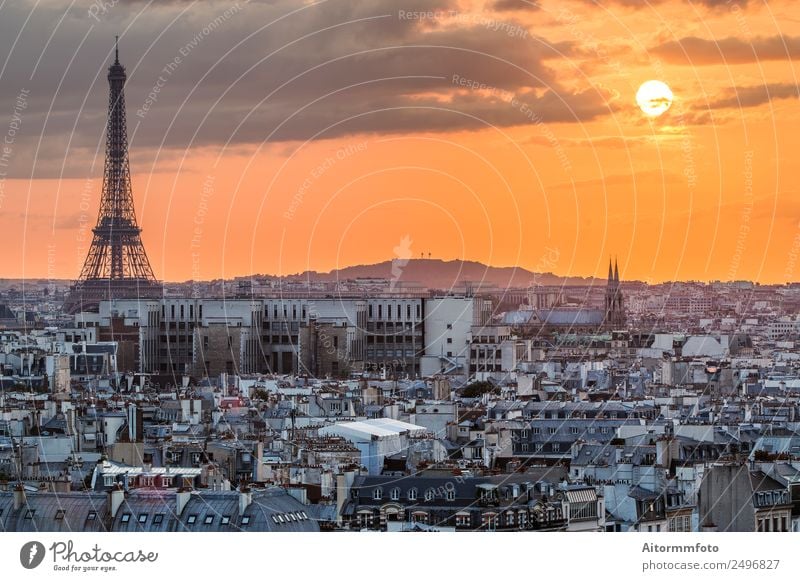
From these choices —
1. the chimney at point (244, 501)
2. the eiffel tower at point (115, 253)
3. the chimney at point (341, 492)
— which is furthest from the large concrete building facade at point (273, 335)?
the chimney at point (244, 501)

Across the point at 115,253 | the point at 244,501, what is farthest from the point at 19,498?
the point at 115,253

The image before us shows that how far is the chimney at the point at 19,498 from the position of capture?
2638cm

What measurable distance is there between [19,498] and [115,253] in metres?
57.7

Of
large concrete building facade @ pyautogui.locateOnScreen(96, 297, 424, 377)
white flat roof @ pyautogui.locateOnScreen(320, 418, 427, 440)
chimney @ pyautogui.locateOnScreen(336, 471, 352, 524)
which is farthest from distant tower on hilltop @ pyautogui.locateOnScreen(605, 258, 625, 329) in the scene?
chimney @ pyautogui.locateOnScreen(336, 471, 352, 524)

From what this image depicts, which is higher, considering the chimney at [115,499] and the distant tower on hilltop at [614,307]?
the distant tower on hilltop at [614,307]

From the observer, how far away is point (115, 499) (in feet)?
86.3

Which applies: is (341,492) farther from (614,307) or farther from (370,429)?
(614,307)

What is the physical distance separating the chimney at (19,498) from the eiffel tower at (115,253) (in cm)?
5086

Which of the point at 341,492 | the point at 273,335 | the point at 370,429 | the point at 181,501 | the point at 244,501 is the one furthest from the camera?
the point at 273,335

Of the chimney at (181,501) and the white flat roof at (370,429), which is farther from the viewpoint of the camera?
the white flat roof at (370,429)

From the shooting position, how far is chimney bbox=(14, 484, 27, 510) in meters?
26.4

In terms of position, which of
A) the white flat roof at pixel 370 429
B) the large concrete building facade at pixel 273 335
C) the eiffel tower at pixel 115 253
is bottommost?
the white flat roof at pixel 370 429

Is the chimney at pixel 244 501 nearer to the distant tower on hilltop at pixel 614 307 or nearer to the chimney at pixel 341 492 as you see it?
the chimney at pixel 341 492

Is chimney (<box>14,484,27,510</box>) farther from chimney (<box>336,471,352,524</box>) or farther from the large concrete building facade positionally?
the large concrete building facade
